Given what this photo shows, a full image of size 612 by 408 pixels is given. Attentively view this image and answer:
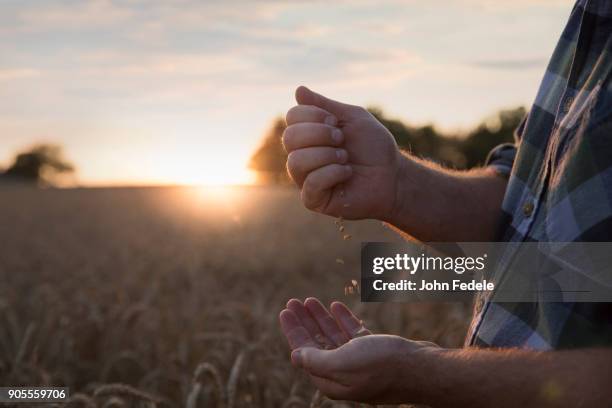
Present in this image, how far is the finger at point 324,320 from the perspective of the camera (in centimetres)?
208

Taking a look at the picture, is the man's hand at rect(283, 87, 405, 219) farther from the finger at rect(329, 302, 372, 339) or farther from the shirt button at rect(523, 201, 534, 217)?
the shirt button at rect(523, 201, 534, 217)

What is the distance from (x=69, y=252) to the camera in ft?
31.8

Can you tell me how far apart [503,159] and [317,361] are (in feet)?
3.87

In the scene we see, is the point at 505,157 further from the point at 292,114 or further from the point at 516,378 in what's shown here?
the point at 516,378

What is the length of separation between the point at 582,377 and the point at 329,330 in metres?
0.77

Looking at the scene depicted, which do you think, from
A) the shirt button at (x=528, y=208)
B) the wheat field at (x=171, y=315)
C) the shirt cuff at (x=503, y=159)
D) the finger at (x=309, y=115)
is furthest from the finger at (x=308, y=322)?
the shirt cuff at (x=503, y=159)

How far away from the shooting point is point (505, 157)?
2.55m

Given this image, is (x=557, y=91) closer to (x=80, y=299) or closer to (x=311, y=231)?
(x=80, y=299)

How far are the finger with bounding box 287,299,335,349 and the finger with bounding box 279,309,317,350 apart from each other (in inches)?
1.0

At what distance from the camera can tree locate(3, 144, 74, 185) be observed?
85.7 meters

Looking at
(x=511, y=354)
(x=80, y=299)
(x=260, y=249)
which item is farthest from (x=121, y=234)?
(x=511, y=354)
